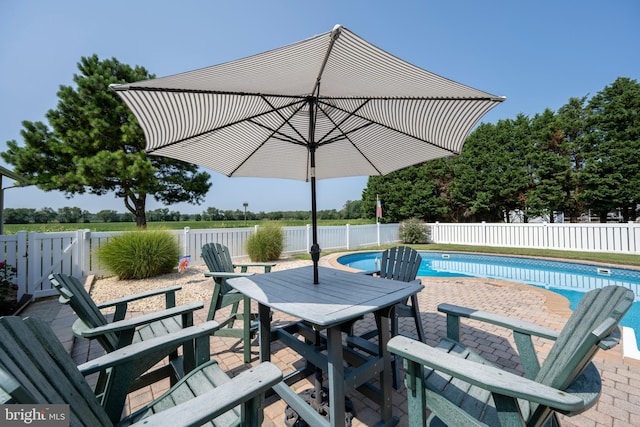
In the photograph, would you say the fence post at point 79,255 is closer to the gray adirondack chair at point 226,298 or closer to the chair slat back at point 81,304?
the gray adirondack chair at point 226,298

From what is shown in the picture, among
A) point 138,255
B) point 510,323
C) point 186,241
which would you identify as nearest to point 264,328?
point 510,323

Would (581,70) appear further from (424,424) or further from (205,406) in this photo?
(205,406)

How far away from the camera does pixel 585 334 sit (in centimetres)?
107

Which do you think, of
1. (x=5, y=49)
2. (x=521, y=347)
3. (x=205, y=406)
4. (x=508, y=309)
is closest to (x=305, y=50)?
(x=205, y=406)

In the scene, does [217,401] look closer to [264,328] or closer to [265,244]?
[264,328]

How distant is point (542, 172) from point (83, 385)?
1885 cm

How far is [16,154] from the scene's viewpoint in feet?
40.8

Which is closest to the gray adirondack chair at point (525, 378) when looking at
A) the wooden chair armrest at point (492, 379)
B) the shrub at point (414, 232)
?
the wooden chair armrest at point (492, 379)

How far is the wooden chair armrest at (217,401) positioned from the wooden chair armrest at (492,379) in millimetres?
619

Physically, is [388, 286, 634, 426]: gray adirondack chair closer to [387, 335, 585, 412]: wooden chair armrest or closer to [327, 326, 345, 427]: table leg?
[387, 335, 585, 412]: wooden chair armrest

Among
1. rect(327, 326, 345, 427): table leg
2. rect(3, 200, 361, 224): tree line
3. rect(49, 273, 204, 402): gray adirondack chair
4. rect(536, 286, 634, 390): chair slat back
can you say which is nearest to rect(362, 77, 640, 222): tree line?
rect(3, 200, 361, 224): tree line

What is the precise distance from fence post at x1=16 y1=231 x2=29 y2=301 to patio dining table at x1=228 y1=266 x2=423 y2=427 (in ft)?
16.2

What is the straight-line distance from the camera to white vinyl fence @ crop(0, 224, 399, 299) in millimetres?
4520

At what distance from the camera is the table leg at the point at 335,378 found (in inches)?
57.8
